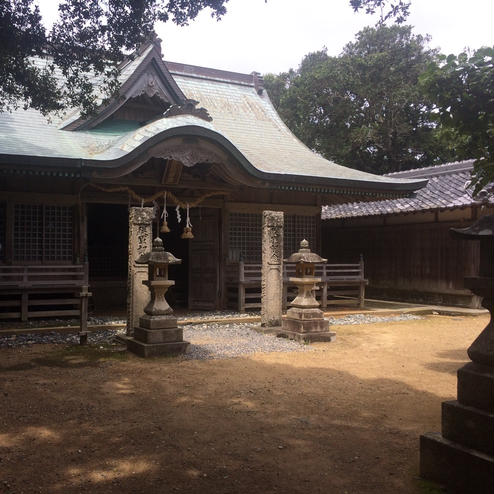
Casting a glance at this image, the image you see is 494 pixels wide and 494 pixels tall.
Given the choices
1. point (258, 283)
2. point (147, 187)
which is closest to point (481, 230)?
point (258, 283)

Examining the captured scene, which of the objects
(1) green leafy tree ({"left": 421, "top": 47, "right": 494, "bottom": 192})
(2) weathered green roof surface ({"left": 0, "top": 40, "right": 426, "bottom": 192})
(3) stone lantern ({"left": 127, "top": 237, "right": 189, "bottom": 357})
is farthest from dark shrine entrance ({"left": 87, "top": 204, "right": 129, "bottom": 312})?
(1) green leafy tree ({"left": 421, "top": 47, "right": 494, "bottom": 192})

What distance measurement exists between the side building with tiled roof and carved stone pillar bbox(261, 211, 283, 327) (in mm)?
5795

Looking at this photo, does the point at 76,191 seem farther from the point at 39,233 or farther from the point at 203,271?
the point at 203,271

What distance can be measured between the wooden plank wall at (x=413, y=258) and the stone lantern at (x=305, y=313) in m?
7.16

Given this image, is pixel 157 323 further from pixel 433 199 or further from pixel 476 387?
pixel 433 199

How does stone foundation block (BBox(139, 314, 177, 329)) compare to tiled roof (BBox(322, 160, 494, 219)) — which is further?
tiled roof (BBox(322, 160, 494, 219))

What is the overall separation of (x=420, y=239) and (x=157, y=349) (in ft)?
38.5

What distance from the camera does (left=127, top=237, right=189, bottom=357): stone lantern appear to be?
28.7ft

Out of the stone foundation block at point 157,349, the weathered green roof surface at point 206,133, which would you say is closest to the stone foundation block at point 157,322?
the stone foundation block at point 157,349

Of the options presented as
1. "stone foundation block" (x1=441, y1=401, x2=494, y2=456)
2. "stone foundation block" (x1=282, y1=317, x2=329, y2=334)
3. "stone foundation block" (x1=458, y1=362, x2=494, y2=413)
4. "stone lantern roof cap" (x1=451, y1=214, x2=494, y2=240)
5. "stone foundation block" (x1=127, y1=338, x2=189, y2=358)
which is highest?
"stone lantern roof cap" (x1=451, y1=214, x2=494, y2=240)

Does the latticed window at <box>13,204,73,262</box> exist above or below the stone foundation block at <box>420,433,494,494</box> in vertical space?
above

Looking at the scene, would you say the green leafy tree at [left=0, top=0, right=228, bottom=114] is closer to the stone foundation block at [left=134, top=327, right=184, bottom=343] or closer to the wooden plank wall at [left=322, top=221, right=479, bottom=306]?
the stone foundation block at [left=134, top=327, right=184, bottom=343]

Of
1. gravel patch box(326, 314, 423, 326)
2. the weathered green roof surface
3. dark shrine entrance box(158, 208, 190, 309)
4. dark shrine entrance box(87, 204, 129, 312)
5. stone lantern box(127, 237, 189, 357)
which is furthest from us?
dark shrine entrance box(87, 204, 129, 312)

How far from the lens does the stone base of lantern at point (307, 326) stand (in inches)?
406
